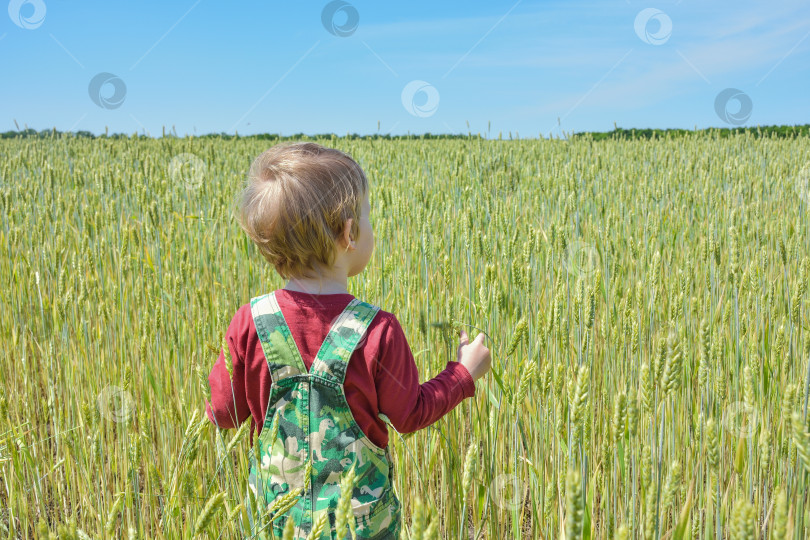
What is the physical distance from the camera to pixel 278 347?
33.8 inches

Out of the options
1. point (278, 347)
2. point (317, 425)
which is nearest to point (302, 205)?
point (278, 347)

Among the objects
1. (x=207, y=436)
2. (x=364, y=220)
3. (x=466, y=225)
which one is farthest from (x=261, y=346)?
(x=466, y=225)

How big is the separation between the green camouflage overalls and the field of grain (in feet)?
0.29

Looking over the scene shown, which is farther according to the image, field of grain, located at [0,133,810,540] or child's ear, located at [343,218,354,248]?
child's ear, located at [343,218,354,248]

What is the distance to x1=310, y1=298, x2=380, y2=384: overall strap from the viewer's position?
2.74 ft

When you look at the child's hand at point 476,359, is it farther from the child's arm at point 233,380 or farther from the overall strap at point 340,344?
the child's arm at point 233,380

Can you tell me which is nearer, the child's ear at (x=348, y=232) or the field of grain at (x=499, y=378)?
the field of grain at (x=499, y=378)

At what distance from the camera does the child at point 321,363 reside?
85cm

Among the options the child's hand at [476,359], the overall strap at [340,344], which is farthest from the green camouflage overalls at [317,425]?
the child's hand at [476,359]

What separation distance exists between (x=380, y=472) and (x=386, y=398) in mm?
128

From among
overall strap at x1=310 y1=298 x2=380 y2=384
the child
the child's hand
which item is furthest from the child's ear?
the child's hand

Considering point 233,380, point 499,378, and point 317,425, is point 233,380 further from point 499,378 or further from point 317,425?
point 499,378

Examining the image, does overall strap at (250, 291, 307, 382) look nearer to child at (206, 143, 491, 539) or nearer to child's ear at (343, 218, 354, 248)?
child at (206, 143, 491, 539)

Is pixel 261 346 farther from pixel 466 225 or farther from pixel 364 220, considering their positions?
pixel 466 225
